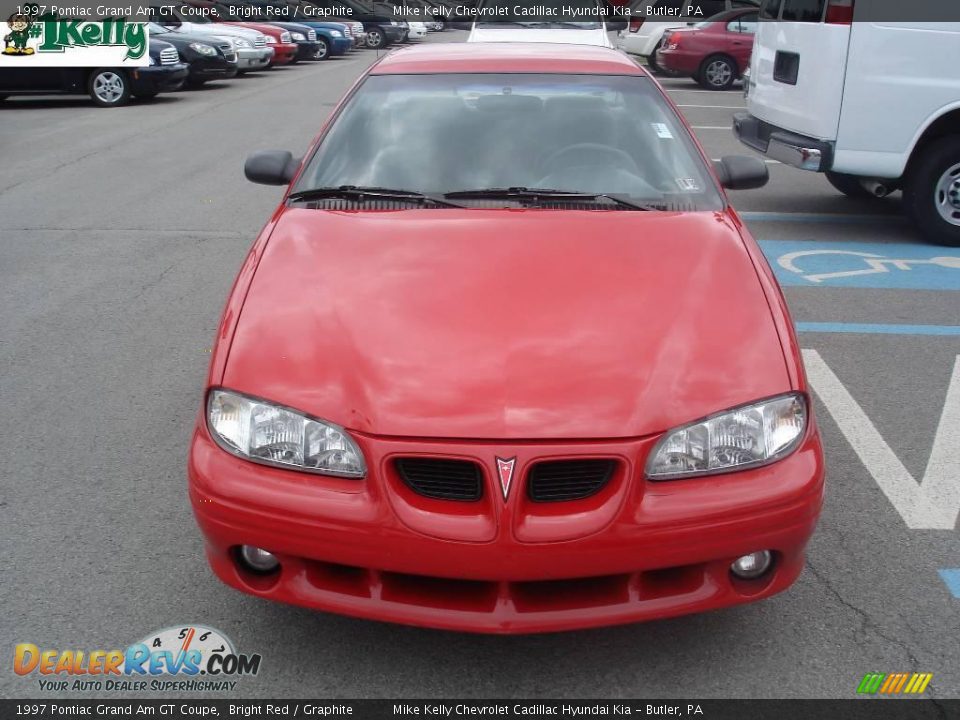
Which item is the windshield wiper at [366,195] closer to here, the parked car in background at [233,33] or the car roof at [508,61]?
the car roof at [508,61]

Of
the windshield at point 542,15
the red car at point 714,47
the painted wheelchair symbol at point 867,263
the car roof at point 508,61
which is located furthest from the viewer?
the red car at point 714,47

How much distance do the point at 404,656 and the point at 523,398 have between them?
2.79 feet

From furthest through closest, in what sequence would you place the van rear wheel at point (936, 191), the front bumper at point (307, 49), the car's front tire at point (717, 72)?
the front bumper at point (307, 49) < the car's front tire at point (717, 72) < the van rear wheel at point (936, 191)

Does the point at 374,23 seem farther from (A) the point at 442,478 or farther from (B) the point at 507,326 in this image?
(A) the point at 442,478

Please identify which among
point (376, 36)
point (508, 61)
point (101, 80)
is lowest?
point (376, 36)

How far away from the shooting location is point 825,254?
7777mm

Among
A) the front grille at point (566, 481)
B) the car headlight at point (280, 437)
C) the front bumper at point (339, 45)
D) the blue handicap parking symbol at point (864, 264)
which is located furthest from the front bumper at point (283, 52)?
the front grille at point (566, 481)

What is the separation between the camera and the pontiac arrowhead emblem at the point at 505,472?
256 cm

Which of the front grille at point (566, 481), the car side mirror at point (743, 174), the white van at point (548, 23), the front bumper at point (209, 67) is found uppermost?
the car side mirror at point (743, 174)

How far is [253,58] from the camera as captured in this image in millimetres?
21797

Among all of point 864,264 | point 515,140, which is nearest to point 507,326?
point 515,140

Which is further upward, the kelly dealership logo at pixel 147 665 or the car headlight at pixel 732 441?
the car headlight at pixel 732 441

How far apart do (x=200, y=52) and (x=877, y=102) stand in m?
14.3

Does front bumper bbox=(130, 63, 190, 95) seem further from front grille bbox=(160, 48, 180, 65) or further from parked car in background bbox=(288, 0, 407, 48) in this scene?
parked car in background bbox=(288, 0, 407, 48)
